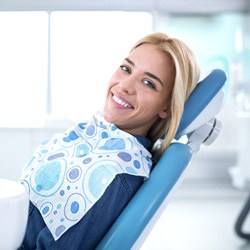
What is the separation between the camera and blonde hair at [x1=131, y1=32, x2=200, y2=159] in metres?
1.11

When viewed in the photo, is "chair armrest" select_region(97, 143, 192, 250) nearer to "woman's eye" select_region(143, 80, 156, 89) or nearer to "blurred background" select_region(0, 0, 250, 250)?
"woman's eye" select_region(143, 80, 156, 89)

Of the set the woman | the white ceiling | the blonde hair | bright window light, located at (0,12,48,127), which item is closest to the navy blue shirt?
the woman

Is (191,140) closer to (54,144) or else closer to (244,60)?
(54,144)

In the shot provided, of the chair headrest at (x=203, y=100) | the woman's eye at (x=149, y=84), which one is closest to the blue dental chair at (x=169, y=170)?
the chair headrest at (x=203, y=100)

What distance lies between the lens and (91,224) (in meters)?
0.98

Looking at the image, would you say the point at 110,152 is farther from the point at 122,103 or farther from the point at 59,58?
the point at 59,58

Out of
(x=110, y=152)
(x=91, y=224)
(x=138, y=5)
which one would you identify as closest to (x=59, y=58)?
(x=138, y=5)

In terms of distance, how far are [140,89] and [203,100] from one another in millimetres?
165

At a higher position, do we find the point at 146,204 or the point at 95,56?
the point at 146,204

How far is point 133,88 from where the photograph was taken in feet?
3.77

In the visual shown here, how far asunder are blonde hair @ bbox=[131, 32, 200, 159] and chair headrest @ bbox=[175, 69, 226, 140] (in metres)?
0.02

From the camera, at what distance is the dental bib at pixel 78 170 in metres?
0.98

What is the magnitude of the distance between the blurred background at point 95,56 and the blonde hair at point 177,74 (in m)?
2.25

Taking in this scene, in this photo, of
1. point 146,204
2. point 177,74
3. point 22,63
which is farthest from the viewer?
point 22,63
